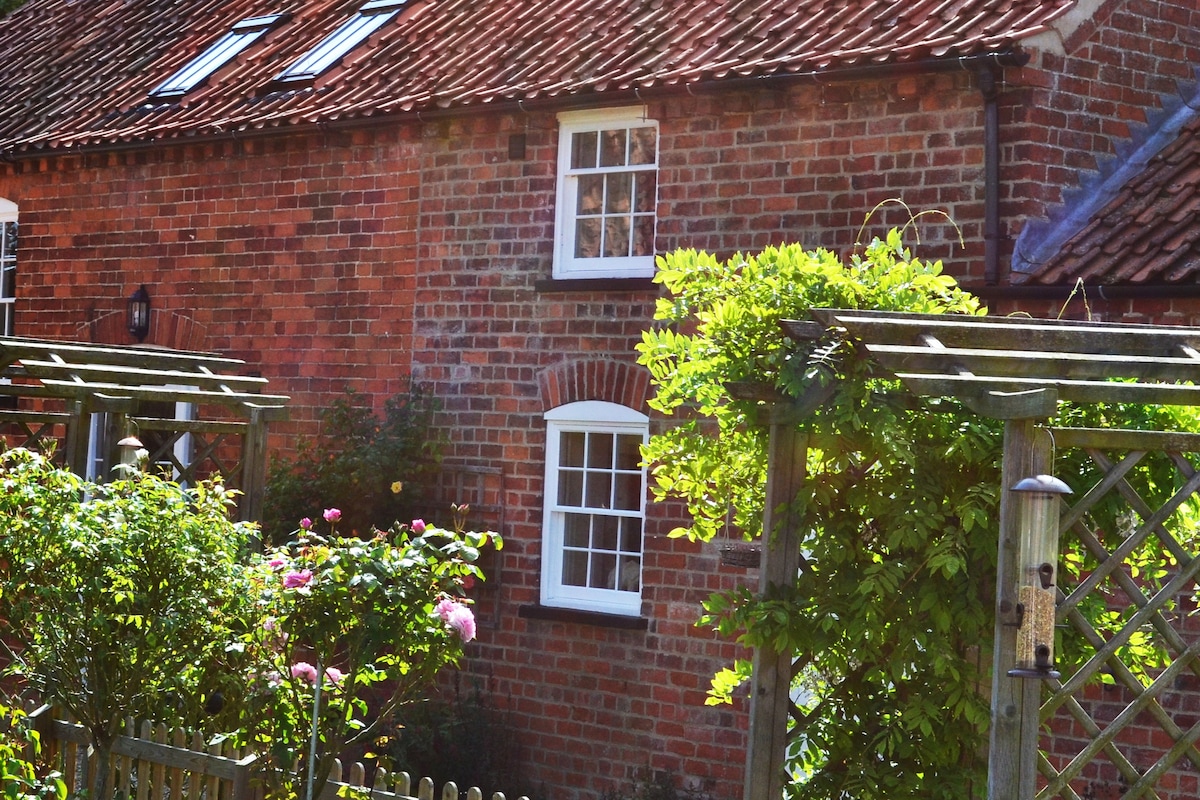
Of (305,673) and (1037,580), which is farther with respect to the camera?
(305,673)

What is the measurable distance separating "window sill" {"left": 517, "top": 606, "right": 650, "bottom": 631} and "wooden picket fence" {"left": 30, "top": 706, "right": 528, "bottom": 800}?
12.5 feet

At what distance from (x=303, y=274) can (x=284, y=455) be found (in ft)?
5.08

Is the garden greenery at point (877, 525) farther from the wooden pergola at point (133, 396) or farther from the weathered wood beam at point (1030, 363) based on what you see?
the wooden pergola at point (133, 396)

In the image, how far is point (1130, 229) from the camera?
9.96 m

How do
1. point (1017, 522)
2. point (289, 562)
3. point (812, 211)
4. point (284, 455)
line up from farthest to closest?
1. point (284, 455)
2. point (812, 211)
3. point (289, 562)
4. point (1017, 522)

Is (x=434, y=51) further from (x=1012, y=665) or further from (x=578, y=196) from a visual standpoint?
(x=1012, y=665)

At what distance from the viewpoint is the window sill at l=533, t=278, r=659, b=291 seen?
11.7 meters

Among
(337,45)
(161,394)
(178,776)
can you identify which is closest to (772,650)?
(178,776)

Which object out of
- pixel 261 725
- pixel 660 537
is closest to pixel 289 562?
pixel 261 725

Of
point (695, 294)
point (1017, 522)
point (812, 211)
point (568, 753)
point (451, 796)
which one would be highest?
point (812, 211)

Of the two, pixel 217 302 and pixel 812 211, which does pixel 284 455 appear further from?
pixel 812 211

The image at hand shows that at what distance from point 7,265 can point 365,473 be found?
700 cm

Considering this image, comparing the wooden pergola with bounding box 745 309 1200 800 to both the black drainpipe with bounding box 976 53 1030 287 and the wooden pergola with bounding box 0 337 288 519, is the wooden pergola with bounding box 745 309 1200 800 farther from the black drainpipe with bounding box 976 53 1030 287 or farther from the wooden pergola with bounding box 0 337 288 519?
the wooden pergola with bounding box 0 337 288 519

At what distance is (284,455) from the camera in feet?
46.4
